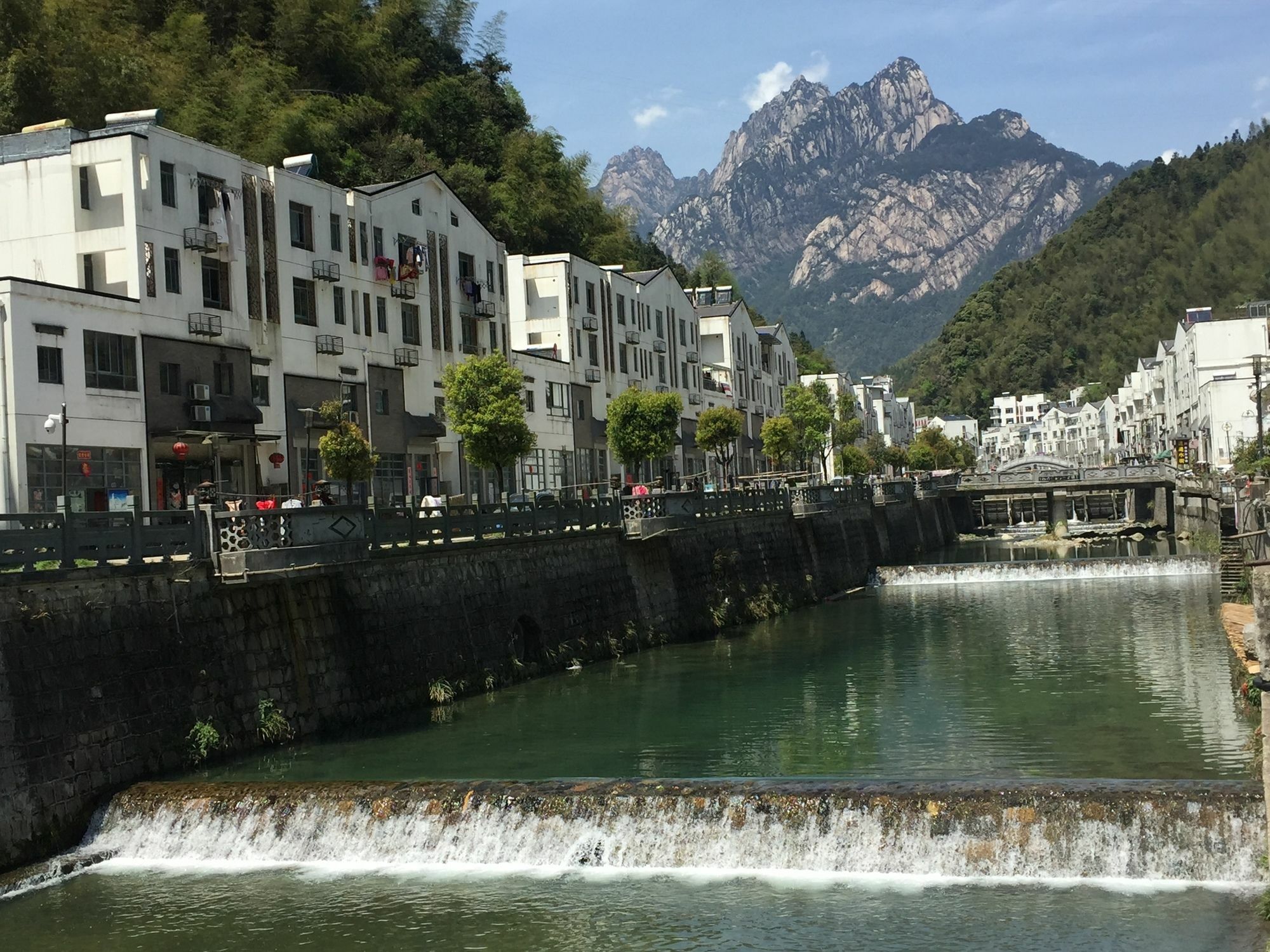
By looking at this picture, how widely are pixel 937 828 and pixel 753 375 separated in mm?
85132

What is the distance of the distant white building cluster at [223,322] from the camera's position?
3762 centimetres

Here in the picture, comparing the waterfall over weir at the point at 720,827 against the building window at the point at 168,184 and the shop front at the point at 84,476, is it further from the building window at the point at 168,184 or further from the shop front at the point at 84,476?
the building window at the point at 168,184

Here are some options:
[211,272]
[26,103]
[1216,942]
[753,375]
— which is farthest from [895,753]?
[753,375]

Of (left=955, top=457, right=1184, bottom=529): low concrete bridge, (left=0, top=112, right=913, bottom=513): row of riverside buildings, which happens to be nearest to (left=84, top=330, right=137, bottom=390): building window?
(left=0, top=112, right=913, bottom=513): row of riverside buildings

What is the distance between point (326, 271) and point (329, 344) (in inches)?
107

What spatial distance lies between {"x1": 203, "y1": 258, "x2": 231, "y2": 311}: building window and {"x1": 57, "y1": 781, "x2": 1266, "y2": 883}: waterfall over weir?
2492 centimetres

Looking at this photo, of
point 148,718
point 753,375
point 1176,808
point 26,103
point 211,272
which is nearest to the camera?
point 1176,808

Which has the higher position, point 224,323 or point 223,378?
point 224,323

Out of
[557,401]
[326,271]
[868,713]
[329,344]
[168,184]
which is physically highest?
[168,184]

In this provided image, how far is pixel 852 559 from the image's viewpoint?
67.2 meters

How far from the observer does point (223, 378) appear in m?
43.9

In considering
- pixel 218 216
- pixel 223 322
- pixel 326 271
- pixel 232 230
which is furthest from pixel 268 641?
pixel 326 271

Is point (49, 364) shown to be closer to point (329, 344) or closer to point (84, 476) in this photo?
point (84, 476)

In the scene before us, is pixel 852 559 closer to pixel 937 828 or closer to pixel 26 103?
pixel 26 103
